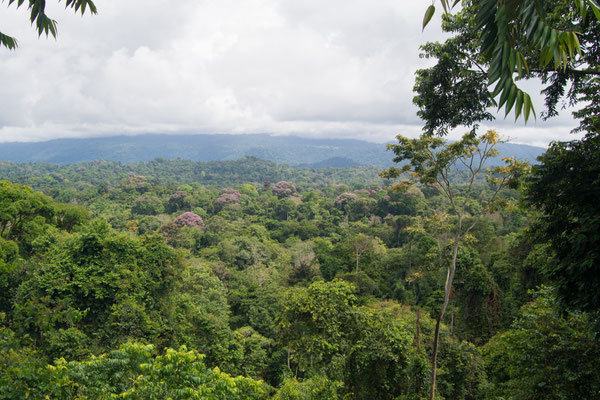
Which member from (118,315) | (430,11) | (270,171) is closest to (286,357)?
(118,315)

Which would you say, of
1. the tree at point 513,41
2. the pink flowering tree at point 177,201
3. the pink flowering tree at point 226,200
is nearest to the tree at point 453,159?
the tree at point 513,41

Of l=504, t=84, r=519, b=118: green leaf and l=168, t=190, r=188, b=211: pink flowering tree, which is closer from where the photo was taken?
l=504, t=84, r=519, b=118: green leaf

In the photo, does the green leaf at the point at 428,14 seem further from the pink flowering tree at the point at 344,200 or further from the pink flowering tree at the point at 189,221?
the pink flowering tree at the point at 344,200

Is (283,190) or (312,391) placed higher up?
(312,391)

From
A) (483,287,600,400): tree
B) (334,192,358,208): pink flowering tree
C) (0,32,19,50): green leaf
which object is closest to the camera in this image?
(0,32,19,50): green leaf

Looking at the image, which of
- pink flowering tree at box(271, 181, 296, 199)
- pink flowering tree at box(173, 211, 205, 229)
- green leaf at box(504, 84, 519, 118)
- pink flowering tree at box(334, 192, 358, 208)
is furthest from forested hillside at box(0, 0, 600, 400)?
pink flowering tree at box(271, 181, 296, 199)

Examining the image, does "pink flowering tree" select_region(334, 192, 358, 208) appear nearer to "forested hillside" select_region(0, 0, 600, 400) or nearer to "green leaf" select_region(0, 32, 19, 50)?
"forested hillside" select_region(0, 0, 600, 400)

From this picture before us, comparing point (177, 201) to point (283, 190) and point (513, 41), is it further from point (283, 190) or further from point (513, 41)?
point (513, 41)

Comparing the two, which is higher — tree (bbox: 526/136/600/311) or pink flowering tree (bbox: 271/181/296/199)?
tree (bbox: 526/136/600/311)

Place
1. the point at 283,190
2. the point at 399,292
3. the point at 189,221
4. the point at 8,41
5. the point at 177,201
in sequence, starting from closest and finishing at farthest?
the point at 8,41 → the point at 399,292 → the point at 189,221 → the point at 177,201 → the point at 283,190

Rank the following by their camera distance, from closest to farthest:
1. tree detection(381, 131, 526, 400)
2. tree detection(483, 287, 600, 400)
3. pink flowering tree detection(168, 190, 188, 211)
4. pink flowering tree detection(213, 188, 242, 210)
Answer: tree detection(483, 287, 600, 400), tree detection(381, 131, 526, 400), pink flowering tree detection(168, 190, 188, 211), pink flowering tree detection(213, 188, 242, 210)

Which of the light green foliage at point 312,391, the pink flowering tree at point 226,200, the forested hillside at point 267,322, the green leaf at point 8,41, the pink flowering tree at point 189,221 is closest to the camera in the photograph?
the green leaf at point 8,41

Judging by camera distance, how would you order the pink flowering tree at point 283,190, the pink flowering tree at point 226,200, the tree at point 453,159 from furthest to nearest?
the pink flowering tree at point 283,190 < the pink flowering tree at point 226,200 < the tree at point 453,159

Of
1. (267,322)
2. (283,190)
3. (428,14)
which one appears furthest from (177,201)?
(428,14)
